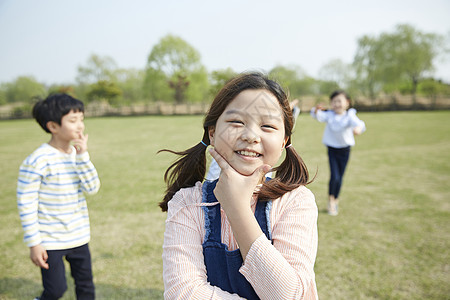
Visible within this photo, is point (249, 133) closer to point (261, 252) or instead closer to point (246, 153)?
point (246, 153)

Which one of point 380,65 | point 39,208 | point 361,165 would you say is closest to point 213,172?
point 39,208

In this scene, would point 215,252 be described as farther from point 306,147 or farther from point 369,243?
point 306,147

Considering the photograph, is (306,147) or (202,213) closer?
(202,213)

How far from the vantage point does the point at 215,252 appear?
3.54 ft

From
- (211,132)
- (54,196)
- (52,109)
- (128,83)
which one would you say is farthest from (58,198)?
(128,83)

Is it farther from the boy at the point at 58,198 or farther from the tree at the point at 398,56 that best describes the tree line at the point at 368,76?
the boy at the point at 58,198

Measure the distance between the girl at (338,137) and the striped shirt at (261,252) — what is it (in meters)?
3.82

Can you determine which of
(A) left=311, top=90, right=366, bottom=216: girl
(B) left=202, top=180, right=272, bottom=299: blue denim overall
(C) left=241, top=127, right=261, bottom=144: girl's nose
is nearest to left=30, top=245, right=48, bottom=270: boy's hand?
(B) left=202, top=180, right=272, bottom=299: blue denim overall

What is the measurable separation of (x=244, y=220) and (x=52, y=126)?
217 cm

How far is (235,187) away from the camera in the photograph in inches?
37.5

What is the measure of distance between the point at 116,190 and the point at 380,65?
4418 cm

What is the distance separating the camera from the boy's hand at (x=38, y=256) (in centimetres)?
220

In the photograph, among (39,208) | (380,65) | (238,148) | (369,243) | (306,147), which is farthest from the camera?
(380,65)

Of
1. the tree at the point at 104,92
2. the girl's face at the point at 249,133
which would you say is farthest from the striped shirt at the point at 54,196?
the tree at the point at 104,92
